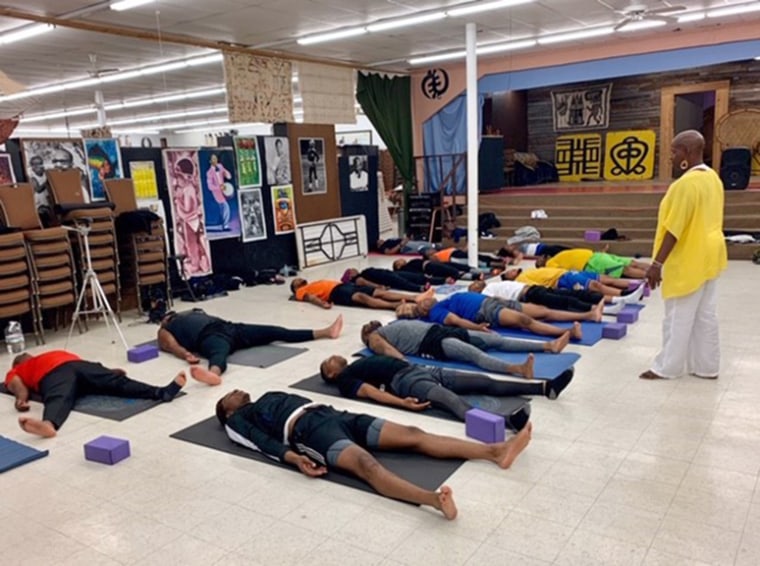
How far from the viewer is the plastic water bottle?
6.40 meters

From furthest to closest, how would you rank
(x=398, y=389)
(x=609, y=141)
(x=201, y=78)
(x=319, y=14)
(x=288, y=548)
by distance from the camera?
(x=609, y=141) < (x=201, y=78) < (x=319, y=14) < (x=398, y=389) < (x=288, y=548)

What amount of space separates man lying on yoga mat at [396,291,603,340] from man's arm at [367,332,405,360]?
835mm

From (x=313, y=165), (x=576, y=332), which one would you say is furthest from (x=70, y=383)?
(x=313, y=165)

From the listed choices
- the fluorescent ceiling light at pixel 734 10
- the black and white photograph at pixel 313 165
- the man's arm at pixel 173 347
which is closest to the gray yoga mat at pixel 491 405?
the man's arm at pixel 173 347

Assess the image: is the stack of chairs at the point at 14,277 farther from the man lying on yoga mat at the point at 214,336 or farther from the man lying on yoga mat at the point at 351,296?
the man lying on yoga mat at the point at 351,296

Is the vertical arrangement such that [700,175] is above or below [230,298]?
above

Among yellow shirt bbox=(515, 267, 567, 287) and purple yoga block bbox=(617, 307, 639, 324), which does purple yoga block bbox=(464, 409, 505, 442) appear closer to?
purple yoga block bbox=(617, 307, 639, 324)

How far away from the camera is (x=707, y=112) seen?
15445 mm

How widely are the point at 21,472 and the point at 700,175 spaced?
15.8 ft

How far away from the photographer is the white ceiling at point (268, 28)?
7961mm

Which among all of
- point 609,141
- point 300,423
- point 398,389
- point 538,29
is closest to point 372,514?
point 300,423

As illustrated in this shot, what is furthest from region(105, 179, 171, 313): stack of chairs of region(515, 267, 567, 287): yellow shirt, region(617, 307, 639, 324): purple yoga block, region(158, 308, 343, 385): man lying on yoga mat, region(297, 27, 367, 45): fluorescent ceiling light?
region(617, 307, 639, 324): purple yoga block

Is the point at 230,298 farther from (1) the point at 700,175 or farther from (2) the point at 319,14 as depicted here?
(1) the point at 700,175

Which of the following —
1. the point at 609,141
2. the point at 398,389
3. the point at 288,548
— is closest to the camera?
the point at 288,548
